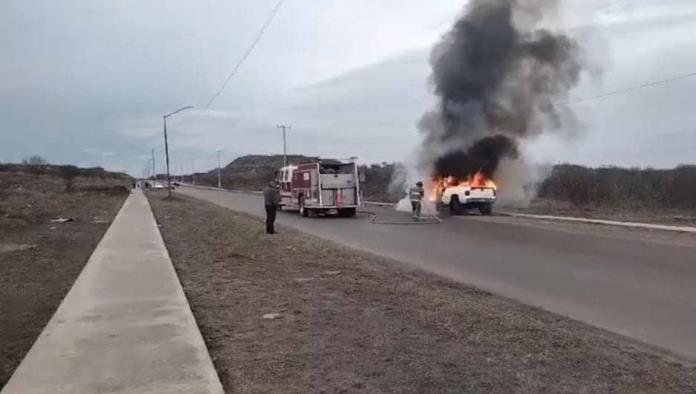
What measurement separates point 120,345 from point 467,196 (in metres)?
27.7

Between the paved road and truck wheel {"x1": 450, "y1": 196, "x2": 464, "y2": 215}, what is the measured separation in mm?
8364

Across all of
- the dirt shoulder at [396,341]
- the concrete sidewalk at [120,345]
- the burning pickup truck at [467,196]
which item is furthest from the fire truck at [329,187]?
the concrete sidewalk at [120,345]

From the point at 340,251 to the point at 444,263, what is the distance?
2.95 metres

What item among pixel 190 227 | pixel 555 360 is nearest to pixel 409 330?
pixel 555 360

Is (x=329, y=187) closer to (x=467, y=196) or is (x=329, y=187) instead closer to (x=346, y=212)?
(x=346, y=212)

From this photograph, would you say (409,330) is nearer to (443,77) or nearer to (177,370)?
(177,370)

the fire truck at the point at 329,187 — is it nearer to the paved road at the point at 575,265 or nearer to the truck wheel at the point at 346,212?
the truck wheel at the point at 346,212

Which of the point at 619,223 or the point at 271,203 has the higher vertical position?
the point at 271,203

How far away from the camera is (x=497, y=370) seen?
593cm

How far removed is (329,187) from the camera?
33.8 metres

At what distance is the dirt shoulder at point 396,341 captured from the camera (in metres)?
5.66

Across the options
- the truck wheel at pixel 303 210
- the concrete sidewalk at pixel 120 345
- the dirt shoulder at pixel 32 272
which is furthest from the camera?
the truck wheel at pixel 303 210

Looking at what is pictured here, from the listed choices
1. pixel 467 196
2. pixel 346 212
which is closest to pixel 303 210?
pixel 346 212

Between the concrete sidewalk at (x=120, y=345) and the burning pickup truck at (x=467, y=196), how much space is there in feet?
77.2
